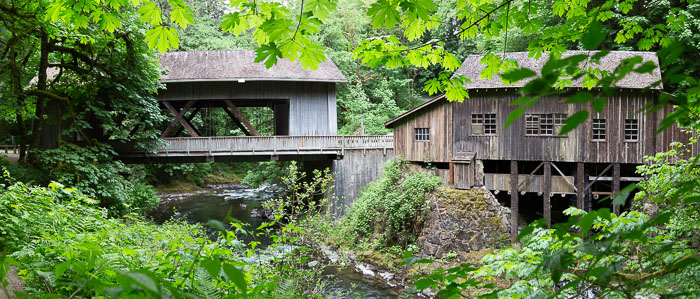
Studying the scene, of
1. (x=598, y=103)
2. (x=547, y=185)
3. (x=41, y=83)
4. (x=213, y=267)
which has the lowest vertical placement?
(x=547, y=185)

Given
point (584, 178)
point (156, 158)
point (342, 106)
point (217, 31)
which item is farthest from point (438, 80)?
point (217, 31)

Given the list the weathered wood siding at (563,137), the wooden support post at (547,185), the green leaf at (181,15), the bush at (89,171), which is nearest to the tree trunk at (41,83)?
the bush at (89,171)

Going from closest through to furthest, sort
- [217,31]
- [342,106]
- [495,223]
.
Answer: [495,223]
[342,106]
[217,31]

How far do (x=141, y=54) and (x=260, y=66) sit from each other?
6948 millimetres

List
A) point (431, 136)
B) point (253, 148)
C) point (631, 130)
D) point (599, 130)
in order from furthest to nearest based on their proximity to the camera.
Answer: point (253, 148) → point (431, 136) → point (599, 130) → point (631, 130)

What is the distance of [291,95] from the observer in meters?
19.3

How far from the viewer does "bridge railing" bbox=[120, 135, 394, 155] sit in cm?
1677

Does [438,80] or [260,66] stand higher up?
[260,66]

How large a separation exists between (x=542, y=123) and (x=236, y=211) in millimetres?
15395

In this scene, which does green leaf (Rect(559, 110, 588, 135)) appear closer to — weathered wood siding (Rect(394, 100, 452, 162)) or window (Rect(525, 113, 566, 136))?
weathered wood siding (Rect(394, 100, 452, 162))

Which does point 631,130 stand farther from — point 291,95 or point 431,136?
A: point 291,95

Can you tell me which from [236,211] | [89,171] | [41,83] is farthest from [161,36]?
[236,211]

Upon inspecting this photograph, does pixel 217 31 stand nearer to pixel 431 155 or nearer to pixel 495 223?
pixel 431 155

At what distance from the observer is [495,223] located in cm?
1336
